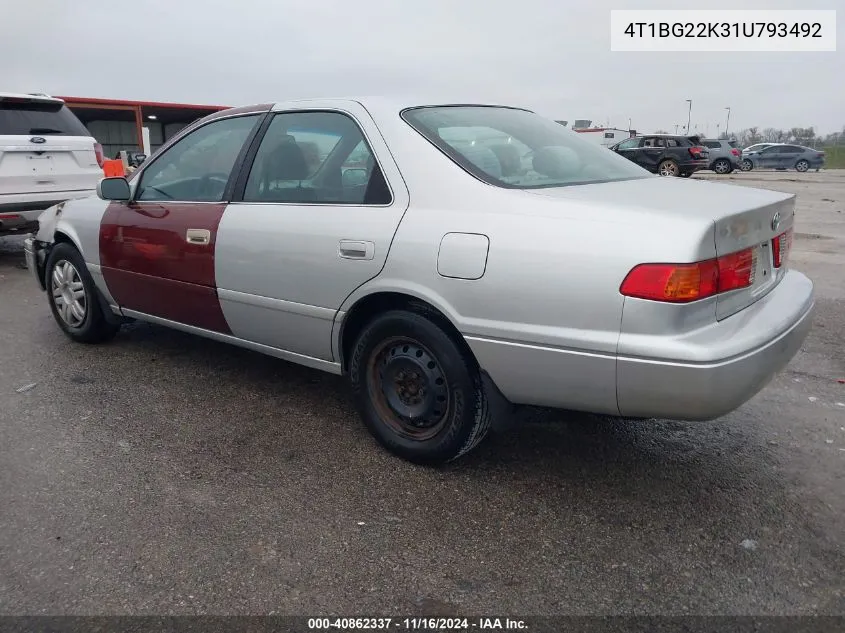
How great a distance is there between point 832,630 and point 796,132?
82482mm

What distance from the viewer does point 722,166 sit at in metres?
30.8

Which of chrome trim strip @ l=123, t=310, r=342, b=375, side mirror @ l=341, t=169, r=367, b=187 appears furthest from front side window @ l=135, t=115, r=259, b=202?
side mirror @ l=341, t=169, r=367, b=187

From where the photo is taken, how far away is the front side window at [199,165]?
3770 mm

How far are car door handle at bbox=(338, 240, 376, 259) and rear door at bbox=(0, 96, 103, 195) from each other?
5875 millimetres

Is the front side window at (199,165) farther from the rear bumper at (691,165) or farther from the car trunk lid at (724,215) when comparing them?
the rear bumper at (691,165)

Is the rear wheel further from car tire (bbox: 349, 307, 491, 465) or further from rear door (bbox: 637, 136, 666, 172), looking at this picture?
car tire (bbox: 349, 307, 491, 465)

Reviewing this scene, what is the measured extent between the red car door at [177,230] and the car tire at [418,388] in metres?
1.03

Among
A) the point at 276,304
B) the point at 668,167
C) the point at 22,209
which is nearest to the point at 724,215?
the point at 276,304

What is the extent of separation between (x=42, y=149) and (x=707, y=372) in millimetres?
7548

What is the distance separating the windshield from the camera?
293 centimetres

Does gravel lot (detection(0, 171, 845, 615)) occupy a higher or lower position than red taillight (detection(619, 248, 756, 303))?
lower

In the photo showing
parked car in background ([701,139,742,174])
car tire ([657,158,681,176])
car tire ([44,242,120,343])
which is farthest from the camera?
parked car in background ([701,139,742,174])

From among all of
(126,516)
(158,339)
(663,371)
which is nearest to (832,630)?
(663,371)

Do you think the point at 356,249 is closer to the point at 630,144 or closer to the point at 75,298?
the point at 75,298
